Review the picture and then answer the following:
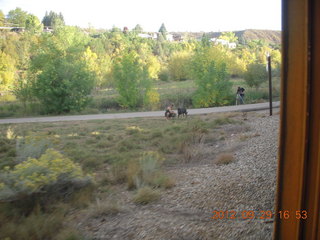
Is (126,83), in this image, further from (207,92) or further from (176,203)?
(176,203)

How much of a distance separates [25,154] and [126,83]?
25.0m

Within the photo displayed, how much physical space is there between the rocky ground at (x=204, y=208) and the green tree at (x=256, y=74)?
31.8 meters

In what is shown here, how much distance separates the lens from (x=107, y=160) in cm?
1065

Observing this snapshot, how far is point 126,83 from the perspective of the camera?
33.8m

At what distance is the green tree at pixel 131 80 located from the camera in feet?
109

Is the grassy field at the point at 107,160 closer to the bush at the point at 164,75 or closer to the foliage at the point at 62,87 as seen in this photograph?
the foliage at the point at 62,87

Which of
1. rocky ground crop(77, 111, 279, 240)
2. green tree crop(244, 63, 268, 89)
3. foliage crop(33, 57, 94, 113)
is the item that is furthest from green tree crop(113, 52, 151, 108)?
rocky ground crop(77, 111, 279, 240)

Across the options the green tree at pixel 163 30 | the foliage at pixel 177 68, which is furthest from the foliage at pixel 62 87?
the green tree at pixel 163 30

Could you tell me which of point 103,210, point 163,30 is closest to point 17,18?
point 103,210

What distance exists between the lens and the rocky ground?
4.89m

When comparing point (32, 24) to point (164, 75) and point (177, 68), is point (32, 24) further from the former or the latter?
point (177, 68)

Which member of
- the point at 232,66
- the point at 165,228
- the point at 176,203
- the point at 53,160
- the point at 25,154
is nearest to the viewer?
the point at 165,228

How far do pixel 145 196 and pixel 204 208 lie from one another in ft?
3.92

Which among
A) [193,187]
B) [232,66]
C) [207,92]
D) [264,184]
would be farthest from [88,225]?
[232,66]
